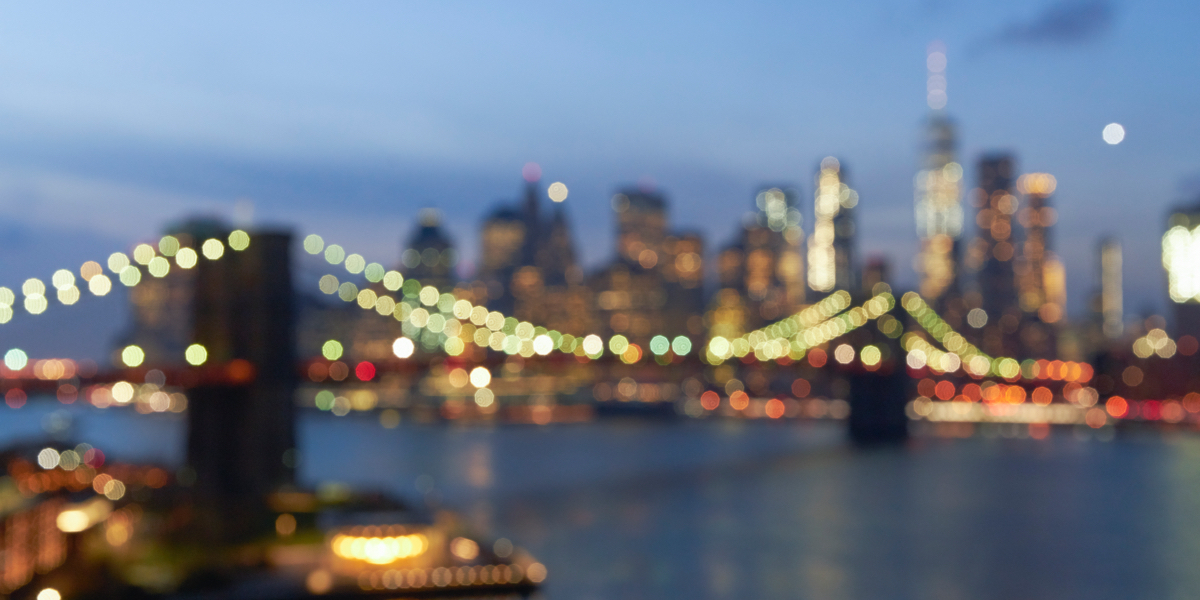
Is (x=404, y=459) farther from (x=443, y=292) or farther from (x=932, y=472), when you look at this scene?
(x=932, y=472)

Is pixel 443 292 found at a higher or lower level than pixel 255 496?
higher

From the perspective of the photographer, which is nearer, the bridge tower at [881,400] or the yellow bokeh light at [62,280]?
the yellow bokeh light at [62,280]

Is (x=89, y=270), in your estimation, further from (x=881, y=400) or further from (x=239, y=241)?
(x=881, y=400)

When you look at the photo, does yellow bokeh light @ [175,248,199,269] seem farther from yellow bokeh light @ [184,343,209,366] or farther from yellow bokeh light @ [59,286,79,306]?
yellow bokeh light @ [59,286,79,306]

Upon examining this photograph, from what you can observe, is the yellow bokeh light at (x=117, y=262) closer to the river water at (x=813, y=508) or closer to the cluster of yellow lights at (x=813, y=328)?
the river water at (x=813, y=508)

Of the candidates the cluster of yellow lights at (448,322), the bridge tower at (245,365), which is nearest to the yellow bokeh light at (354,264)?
the cluster of yellow lights at (448,322)

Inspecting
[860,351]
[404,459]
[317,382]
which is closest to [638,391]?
[860,351]

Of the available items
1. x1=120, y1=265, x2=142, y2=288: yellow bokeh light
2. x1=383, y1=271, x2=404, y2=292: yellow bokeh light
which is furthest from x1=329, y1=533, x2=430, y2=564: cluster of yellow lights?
x1=383, y1=271, x2=404, y2=292: yellow bokeh light
